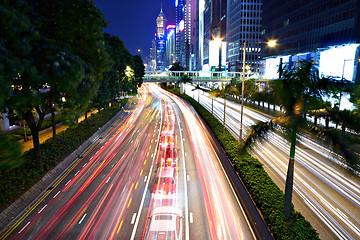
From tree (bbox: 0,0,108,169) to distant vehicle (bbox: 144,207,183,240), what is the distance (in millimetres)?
8505

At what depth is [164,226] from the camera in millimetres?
11742

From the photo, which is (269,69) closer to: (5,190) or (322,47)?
(322,47)

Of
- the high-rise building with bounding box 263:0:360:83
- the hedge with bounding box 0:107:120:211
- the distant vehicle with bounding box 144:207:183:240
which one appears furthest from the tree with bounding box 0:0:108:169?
the high-rise building with bounding box 263:0:360:83

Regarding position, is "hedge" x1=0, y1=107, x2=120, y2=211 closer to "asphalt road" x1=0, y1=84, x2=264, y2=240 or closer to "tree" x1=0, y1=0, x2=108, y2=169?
"tree" x1=0, y1=0, x2=108, y2=169

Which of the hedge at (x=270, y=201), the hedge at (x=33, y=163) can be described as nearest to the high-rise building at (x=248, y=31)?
the hedge at (x=33, y=163)

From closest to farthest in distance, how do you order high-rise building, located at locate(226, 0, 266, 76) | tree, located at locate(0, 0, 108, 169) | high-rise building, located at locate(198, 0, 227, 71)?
tree, located at locate(0, 0, 108, 169) < high-rise building, located at locate(226, 0, 266, 76) < high-rise building, located at locate(198, 0, 227, 71)

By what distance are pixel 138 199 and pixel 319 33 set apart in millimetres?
64473

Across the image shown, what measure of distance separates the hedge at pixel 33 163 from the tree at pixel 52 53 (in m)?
1.10

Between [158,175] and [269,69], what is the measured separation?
80767mm

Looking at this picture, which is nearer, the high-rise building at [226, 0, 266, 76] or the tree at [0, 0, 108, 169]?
the tree at [0, 0, 108, 169]

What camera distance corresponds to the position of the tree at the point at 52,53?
10773mm

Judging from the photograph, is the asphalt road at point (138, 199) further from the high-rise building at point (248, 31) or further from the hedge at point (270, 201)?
the high-rise building at point (248, 31)

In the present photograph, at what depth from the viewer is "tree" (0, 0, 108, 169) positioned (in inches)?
424

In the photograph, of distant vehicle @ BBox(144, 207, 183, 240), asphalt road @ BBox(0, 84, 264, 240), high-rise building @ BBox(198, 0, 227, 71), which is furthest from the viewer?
high-rise building @ BBox(198, 0, 227, 71)
